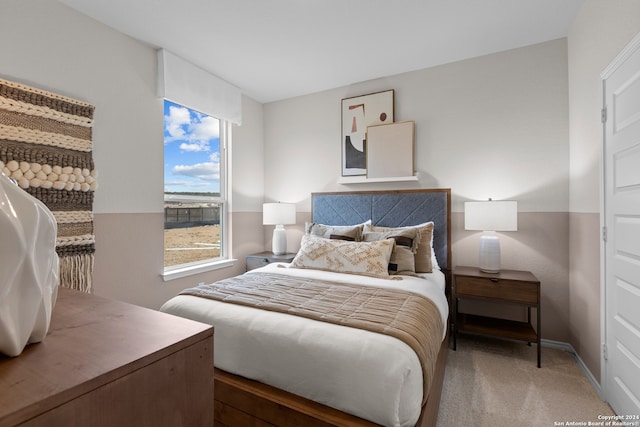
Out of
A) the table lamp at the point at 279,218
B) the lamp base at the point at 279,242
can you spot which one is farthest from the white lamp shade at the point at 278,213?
the lamp base at the point at 279,242

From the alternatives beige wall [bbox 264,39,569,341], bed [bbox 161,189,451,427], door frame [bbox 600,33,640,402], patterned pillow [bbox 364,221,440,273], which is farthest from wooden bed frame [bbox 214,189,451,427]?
beige wall [bbox 264,39,569,341]

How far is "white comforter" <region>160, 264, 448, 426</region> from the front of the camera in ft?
3.95

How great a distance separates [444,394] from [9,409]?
2.21 meters

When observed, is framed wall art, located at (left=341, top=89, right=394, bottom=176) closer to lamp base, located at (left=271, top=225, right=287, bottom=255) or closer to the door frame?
lamp base, located at (left=271, top=225, right=287, bottom=255)

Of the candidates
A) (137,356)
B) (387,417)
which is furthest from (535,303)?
(137,356)

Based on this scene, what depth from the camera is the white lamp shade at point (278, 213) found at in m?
3.54

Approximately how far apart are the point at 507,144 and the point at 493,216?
79 cm

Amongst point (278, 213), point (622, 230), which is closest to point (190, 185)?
point (278, 213)

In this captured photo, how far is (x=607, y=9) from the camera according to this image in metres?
1.82

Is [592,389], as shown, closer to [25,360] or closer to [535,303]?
[535,303]

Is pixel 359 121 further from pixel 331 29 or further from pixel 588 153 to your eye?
pixel 588 153

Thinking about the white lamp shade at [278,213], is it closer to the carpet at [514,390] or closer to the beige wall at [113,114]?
the beige wall at [113,114]

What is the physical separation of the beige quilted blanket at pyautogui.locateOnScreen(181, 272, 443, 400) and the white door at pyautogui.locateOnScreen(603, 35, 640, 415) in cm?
95

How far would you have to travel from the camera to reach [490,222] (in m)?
2.51
